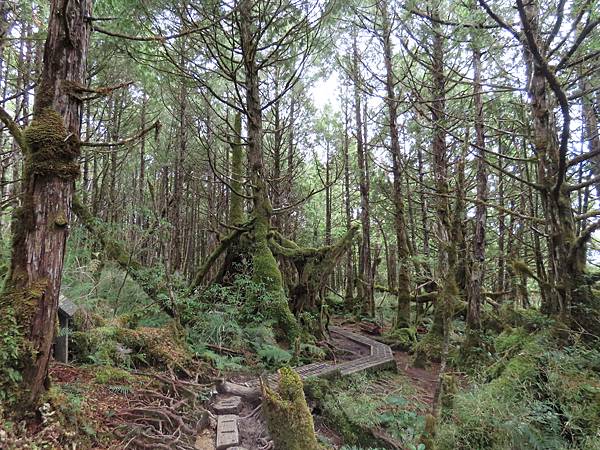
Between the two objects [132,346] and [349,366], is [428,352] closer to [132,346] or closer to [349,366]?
[349,366]

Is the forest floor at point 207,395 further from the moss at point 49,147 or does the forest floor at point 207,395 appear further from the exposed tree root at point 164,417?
the moss at point 49,147

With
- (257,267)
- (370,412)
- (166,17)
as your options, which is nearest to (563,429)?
(370,412)

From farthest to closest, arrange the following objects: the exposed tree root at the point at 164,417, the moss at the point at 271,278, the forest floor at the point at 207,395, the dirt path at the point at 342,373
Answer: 1. the moss at the point at 271,278
2. the dirt path at the point at 342,373
3. the exposed tree root at the point at 164,417
4. the forest floor at the point at 207,395

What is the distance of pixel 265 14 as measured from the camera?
7918mm

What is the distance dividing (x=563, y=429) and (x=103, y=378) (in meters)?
4.96

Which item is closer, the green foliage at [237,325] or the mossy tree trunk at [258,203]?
the green foliage at [237,325]

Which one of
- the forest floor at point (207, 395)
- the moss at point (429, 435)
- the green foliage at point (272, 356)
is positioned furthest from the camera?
the green foliage at point (272, 356)

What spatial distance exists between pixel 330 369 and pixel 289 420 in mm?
3184

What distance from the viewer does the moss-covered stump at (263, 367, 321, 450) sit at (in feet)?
11.3

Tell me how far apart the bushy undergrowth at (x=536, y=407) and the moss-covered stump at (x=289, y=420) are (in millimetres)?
1549

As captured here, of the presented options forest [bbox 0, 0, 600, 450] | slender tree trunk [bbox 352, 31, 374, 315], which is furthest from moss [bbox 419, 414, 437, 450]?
slender tree trunk [bbox 352, 31, 374, 315]

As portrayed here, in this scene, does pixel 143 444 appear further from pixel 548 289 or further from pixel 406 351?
pixel 406 351

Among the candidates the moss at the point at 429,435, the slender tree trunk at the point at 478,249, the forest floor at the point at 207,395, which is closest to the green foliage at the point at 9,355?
the forest floor at the point at 207,395

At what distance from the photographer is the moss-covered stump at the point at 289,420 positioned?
135 inches
